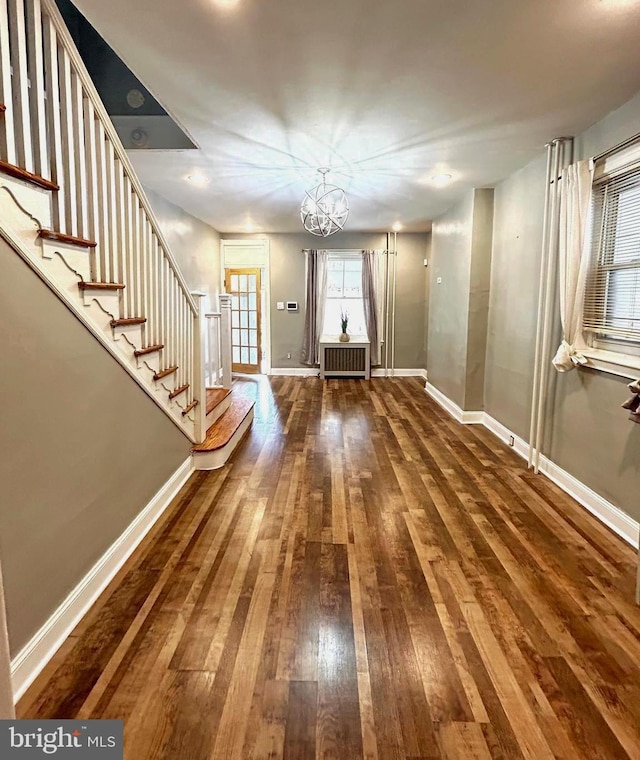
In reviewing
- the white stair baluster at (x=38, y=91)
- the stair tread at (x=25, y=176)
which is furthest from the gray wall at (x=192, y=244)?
the stair tread at (x=25, y=176)

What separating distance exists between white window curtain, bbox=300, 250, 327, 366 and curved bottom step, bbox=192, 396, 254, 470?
10.7ft

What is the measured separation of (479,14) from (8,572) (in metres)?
2.74

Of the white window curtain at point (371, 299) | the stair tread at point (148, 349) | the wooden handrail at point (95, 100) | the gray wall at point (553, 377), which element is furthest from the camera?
the white window curtain at point (371, 299)

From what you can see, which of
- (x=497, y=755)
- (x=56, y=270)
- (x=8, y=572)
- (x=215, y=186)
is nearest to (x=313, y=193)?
(x=215, y=186)

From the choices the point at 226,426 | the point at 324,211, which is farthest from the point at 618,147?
the point at 226,426

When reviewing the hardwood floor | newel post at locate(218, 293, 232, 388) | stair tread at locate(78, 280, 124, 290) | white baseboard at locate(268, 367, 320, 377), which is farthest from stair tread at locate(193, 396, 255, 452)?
white baseboard at locate(268, 367, 320, 377)

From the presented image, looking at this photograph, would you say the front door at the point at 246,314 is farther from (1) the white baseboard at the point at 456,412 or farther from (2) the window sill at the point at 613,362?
(2) the window sill at the point at 613,362

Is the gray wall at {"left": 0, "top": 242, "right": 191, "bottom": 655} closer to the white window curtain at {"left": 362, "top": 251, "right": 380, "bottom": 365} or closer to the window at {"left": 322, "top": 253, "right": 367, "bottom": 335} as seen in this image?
the white window curtain at {"left": 362, "top": 251, "right": 380, "bottom": 365}

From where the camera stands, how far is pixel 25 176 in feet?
5.13

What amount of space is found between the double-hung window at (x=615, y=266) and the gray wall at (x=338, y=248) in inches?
193

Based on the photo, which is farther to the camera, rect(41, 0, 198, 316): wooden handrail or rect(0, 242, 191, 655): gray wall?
rect(41, 0, 198, 316): wooden handrail

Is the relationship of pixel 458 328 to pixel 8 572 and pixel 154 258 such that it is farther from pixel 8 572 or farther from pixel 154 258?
pixel 8 572

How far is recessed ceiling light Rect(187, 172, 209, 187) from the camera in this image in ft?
14.1

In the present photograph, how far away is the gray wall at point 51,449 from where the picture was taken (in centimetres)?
150
